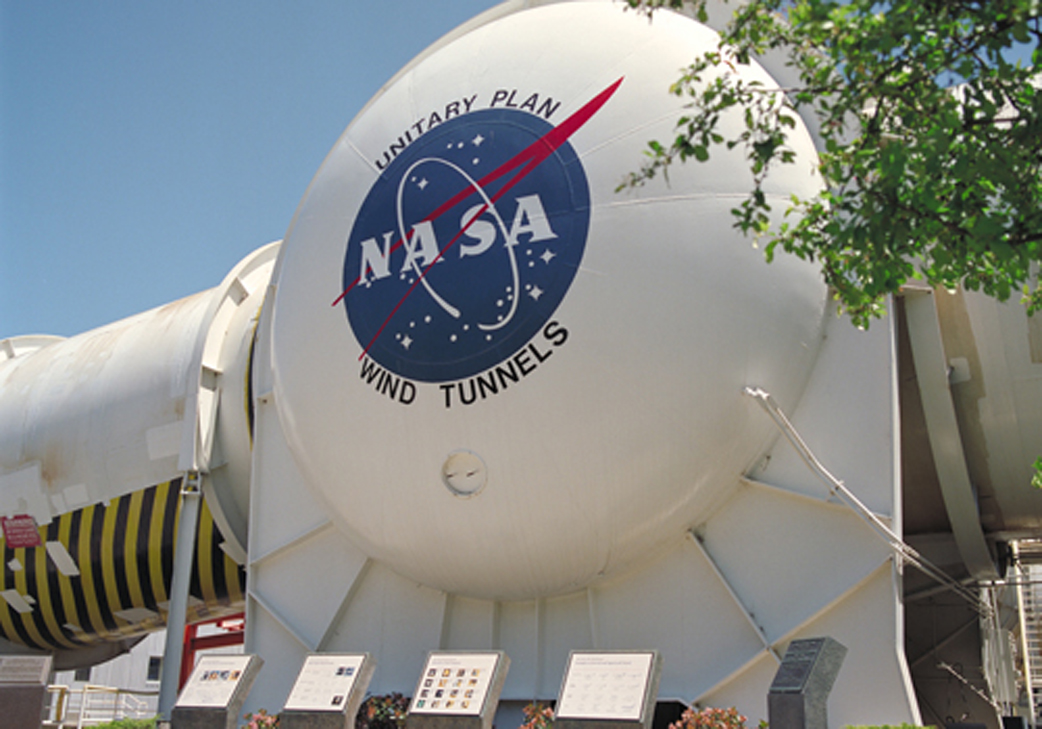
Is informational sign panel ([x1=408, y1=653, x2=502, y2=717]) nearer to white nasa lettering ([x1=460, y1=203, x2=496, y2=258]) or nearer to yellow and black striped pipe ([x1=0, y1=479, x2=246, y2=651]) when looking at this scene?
white nasa lettering ([x1=460, y1=203, x2=496, y2=258])

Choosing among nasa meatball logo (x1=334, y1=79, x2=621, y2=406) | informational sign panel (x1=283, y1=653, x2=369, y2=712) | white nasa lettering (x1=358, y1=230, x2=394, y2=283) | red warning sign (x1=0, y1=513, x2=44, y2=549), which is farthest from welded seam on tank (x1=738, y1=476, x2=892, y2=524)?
red warning sign (x1=0, y1=513, x2=44, y2=549)

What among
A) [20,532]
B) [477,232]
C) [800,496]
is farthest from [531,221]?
[20,532]

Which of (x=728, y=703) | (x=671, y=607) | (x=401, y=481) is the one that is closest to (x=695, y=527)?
(x=671, y=607)

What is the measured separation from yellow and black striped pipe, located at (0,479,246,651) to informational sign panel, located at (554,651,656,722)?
25.2 ft

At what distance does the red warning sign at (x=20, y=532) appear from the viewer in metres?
15.2

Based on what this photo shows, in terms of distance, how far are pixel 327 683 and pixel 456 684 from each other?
1.33 meters

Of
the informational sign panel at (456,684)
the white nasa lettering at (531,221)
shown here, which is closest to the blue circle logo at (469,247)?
the white nasa lettering at (531,221)

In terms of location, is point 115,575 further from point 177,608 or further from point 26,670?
point 26,670

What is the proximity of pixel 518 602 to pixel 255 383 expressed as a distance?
454cm

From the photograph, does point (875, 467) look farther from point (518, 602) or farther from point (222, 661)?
point (222, 661)

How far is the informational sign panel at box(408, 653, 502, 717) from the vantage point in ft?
25.9

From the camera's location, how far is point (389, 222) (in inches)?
403

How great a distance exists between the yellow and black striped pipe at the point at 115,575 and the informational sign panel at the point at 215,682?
4.40 m

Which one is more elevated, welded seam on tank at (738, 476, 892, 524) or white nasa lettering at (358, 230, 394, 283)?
white nasa lettering at (358, 230, 394, 283)
